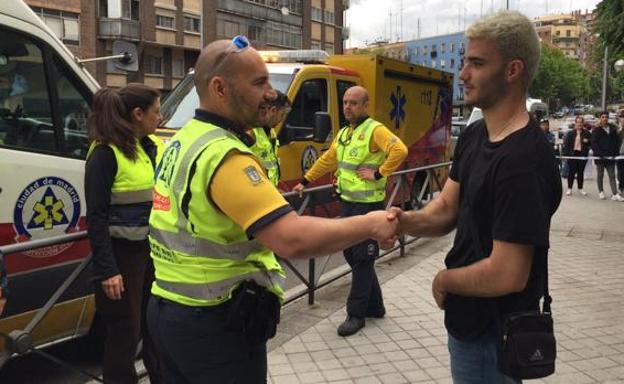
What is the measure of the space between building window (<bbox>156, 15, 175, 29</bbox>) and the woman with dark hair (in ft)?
132

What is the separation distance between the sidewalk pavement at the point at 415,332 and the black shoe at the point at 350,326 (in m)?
0.05

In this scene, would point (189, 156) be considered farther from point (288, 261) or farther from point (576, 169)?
point (576, 169)

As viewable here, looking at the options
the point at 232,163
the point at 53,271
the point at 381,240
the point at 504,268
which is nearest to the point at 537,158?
the point at 504,268

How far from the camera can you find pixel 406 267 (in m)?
6.64

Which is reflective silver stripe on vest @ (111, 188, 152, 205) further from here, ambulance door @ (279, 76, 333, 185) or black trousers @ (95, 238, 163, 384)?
ambulance door @ (279, 76, 333, 185)

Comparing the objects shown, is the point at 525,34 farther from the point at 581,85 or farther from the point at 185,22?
the point at 581,85

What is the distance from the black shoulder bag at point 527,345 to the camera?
1952mm

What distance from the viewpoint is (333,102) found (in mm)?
8094

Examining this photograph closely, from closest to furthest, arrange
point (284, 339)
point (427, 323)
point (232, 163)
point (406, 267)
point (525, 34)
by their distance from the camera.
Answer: point (232, 163), point (525, 34), point (284, 339), point (427, 323), point (406, 267)

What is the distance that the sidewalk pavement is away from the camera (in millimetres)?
3924

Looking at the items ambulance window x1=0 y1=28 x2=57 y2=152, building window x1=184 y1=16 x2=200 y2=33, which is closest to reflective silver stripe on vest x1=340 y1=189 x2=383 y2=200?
ambulance window x1=0 y1=28 x2=57 y2=152

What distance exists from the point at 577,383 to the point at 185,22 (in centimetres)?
4265

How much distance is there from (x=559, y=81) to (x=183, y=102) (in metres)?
102

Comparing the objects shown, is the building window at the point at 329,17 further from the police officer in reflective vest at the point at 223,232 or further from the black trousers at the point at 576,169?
the police officer in reflective vest at the point at 223,232
